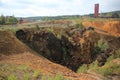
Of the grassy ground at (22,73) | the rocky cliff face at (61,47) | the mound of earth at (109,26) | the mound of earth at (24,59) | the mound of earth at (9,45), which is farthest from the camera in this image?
the mound of earth at (109,26)

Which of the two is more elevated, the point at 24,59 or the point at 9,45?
the point at 9,45

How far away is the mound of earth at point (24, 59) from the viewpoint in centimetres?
1570

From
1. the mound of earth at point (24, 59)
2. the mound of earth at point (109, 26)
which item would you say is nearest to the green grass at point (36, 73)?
the mound of earth at point (24, 59)

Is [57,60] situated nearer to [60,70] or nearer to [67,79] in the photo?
[60,70]

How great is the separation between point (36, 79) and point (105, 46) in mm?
14543

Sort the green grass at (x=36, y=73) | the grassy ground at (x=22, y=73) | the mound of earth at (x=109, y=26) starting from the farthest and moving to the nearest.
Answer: the mound of earth at (x=109, y=26)
the green grass at (x=36, y=73)
the grassy ground at (x=22, y=73)

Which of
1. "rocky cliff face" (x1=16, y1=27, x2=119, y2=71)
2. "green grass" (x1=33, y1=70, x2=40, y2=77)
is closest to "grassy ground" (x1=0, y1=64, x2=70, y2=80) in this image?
"green grass" (x1=33, y1=70, x2=40, y2=77)

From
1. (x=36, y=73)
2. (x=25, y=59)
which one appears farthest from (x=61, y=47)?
(x=36, y=73)

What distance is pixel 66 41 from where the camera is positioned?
85.9 feet

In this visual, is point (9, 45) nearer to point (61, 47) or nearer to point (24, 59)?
point (24, 59)

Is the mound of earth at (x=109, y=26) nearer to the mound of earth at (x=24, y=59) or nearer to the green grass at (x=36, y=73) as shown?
the mound of earth at (x=24, y=59)

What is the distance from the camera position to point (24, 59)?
57.8 ft

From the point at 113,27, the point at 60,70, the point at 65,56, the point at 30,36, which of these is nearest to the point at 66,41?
the point at 65,56

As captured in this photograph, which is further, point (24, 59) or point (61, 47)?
point (61, 47)
